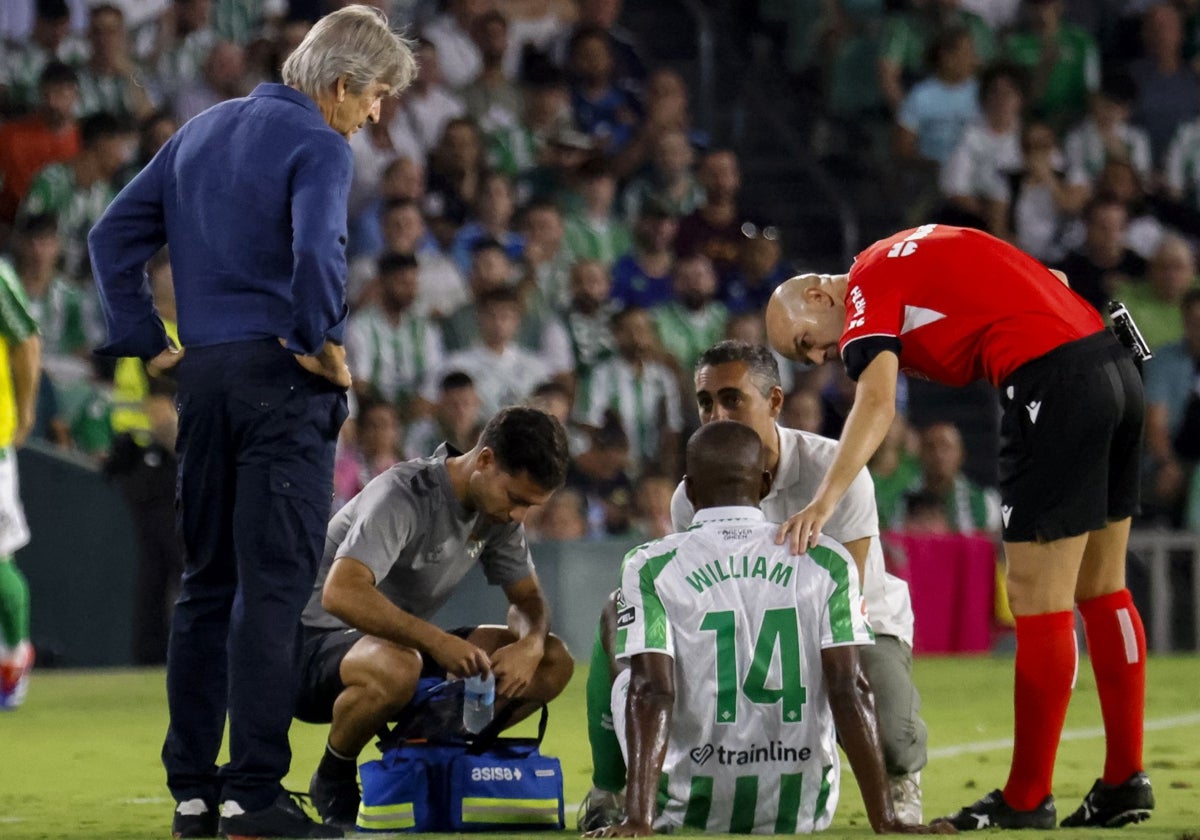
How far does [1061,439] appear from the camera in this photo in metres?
5.73

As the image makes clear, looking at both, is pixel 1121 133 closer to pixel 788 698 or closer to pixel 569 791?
pixel 569 791

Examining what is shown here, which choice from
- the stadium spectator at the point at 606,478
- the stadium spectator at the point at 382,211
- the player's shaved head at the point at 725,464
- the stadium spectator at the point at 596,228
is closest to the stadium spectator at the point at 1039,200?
the stadium spectator at the point at 596,228

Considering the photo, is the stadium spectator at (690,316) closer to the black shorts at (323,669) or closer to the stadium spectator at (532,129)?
the stadium spectator at (532,129)

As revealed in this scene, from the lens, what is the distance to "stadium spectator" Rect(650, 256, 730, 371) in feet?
44.7

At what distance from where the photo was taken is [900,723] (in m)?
5.86

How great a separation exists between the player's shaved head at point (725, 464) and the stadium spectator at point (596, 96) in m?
10.0

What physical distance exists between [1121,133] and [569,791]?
991 cm

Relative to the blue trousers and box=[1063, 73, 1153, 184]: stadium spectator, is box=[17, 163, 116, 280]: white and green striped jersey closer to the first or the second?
box=[1063, 73, 1153, 184]: stadium spectator

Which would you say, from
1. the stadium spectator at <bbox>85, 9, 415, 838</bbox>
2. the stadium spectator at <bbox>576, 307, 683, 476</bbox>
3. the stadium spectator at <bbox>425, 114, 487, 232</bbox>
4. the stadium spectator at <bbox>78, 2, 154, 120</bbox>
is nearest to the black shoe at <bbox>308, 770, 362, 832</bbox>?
the stadium spectator at <bbox>85, 9, 415, 838</bbox>

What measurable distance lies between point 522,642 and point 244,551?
1.12 m

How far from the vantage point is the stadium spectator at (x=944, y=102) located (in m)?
15.5

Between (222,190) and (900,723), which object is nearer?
(222,190)

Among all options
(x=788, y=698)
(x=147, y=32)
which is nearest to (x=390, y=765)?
(x=788, y=698)

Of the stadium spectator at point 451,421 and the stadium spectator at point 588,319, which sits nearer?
the stadium spectator at point 451,421
